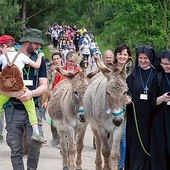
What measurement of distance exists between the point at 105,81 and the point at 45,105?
2.57 meters

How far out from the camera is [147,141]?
30.0 feet

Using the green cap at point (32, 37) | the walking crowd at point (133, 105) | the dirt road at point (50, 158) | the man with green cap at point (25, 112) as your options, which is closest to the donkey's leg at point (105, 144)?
the walking crowd at point (133, 105)

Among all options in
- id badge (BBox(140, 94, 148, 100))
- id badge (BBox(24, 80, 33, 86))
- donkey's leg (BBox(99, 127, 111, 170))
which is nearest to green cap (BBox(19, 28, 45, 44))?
id badge (BBox(24, 80, 33, 86))

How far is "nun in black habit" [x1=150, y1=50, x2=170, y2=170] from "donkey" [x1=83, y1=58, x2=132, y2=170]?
1.73 ft

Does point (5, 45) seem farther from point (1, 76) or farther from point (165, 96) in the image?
point (165, 96)

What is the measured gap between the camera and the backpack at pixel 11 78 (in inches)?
338

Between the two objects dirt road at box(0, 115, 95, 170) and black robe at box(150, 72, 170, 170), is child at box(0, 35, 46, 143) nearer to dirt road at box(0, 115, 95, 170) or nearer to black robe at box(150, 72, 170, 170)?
black robe at box(150, 72, 170, 170)

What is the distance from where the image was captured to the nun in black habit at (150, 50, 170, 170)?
8.77 meters

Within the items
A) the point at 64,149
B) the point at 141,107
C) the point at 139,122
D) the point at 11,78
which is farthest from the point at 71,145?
the point at 11,78

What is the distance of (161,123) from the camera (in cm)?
887

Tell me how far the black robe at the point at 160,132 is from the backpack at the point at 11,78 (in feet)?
6.23

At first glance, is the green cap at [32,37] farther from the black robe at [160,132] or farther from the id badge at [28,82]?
the black robe at [160,132]

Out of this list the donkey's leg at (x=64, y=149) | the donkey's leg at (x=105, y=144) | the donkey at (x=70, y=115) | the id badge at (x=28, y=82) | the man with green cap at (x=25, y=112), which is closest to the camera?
the man with green cap at (x=25, y=112)

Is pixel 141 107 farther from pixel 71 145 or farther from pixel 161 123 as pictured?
pixel 71 145
